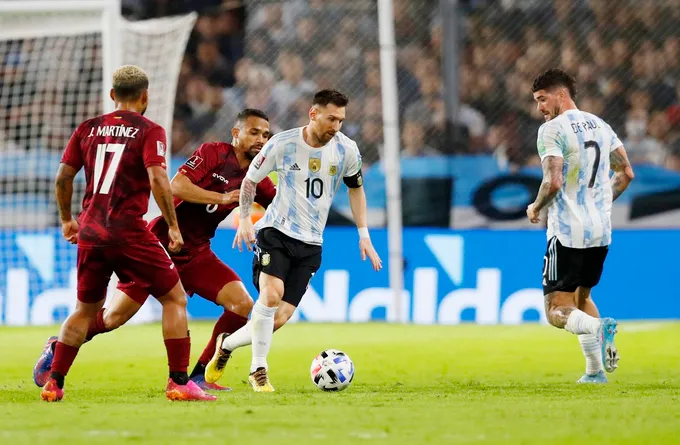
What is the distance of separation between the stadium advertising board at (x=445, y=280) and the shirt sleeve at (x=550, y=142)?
6.46 meters

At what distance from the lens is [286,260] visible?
26.1 feet

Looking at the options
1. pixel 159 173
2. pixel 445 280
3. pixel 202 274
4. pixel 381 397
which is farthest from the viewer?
pixel 445 280

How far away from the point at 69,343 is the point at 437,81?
1040 centimetres

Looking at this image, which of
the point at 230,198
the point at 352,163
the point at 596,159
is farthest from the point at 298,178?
the point at 596,159

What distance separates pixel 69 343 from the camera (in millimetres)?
7031

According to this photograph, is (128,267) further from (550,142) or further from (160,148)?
(550,142)

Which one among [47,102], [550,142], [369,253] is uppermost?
[47,102]

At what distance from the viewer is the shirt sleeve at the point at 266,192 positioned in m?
8.41

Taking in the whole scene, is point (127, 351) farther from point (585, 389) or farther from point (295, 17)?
point (295, 17)

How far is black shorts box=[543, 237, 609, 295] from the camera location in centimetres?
821

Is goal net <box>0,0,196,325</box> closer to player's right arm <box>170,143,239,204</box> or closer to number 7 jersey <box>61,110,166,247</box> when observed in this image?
player's right arm <box>170,143,239,204</box>

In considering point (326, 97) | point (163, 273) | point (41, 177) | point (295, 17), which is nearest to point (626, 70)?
point (295, 17)

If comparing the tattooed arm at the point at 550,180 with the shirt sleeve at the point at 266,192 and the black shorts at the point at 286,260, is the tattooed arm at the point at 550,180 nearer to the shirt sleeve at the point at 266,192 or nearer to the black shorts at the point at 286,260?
the black shorts at the point at 286,260

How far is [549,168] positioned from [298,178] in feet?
5.30
